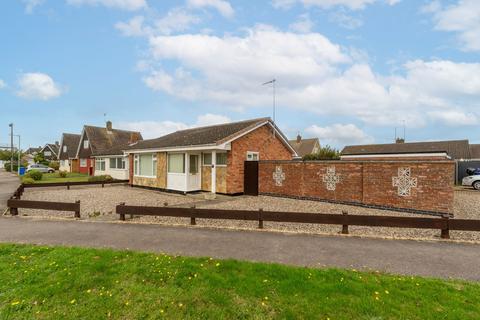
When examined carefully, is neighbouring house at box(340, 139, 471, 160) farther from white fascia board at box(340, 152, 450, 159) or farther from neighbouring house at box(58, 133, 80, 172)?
neighbouring house at box(58, 133, 80, 172)

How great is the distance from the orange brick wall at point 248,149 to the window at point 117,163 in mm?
16422

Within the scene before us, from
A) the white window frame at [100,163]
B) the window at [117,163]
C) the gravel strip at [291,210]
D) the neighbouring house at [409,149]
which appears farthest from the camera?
the neighbouring house at [409,149]

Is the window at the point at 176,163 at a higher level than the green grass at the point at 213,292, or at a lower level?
higher

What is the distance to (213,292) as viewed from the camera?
4.22 metres

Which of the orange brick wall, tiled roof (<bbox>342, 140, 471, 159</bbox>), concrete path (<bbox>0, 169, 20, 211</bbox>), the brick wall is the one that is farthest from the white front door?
tiled roof (<bbox>342, 140, 471, 159</bbox>)

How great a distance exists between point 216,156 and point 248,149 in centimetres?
204

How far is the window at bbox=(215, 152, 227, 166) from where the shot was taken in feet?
51.1

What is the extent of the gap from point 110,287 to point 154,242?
2.36 m

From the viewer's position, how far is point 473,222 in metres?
7.08

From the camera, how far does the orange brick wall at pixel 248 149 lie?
50.4 feet

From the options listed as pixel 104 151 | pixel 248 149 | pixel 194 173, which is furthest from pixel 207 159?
pixel 104 151

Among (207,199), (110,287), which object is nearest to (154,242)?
(110,287)

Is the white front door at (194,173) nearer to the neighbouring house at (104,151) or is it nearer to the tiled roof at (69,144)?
the neighbouring house at (104,151)

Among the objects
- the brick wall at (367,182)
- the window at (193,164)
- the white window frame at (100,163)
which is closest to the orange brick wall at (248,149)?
the brick wall at (367,182)
